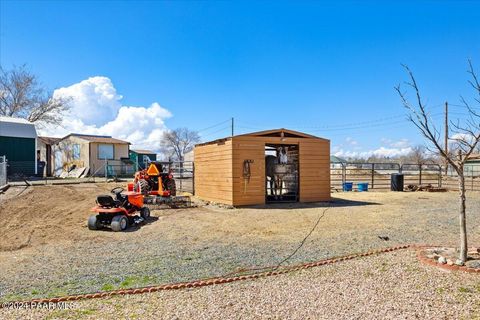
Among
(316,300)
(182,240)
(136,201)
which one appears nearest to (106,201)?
(136,201)

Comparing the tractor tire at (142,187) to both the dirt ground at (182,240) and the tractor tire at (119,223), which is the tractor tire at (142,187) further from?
the tractor tire at (119,223)

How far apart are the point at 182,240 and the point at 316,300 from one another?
385 centimetres

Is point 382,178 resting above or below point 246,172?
below

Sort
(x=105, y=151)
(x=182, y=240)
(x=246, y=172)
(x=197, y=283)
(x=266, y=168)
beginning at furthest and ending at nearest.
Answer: (x=105, y=151) < (x=266, y=168) < (x=246, y=172) < (x=182, y=240) < (x=197, y=283)

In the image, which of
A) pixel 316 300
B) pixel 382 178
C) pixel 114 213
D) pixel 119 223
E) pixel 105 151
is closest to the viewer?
pixel 316 300

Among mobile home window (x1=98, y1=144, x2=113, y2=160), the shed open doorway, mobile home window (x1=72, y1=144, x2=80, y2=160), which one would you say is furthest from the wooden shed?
mobile home window (x1=72, y1=144, x2=80, y2=160)

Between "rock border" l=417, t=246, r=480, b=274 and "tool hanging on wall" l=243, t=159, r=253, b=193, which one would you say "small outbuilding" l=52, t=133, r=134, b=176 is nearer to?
"tool hanging on wall" l=243, t=159, r=253, b=193

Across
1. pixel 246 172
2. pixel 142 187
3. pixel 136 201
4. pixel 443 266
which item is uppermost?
pixel 246 172

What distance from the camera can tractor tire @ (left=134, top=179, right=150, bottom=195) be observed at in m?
12.4

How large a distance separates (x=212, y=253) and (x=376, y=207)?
782 centimetres

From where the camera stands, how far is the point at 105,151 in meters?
29.0

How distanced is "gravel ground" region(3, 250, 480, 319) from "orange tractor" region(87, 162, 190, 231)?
4850 mm

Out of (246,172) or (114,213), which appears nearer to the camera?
(114,213)

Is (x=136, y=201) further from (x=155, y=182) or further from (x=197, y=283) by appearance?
(x=197, y=283)
